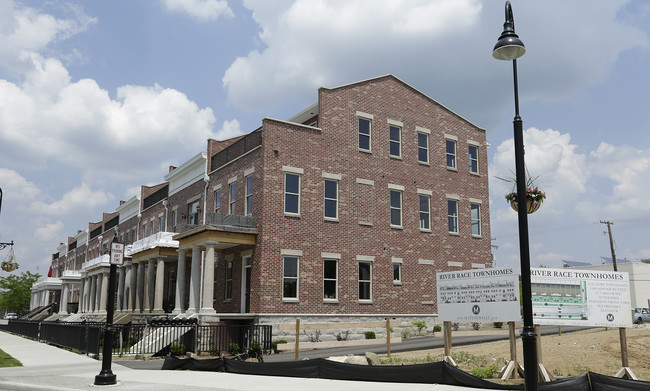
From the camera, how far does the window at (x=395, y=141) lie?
31.8m

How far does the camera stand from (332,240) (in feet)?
92.4

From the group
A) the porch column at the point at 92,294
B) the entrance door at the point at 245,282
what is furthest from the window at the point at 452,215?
the porch column at the point at 92,294

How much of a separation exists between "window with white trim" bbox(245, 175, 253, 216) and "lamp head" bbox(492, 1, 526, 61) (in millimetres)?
20098

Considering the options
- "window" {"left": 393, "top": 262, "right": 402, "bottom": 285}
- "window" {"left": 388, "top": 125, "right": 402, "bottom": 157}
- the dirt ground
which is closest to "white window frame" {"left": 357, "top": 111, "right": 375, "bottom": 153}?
"window" {"left": 388, "top": 125, "right": 402, "bottom": 157}

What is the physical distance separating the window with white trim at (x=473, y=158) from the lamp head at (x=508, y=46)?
2716cm

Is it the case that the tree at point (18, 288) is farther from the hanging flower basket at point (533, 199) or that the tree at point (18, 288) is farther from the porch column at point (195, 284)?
the hanging flower basket at point (533, 199)

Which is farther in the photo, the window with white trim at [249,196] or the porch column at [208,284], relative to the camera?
the window with white trim at [249,196]

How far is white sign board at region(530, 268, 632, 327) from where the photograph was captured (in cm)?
1215

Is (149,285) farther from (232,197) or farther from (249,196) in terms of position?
(249,196)

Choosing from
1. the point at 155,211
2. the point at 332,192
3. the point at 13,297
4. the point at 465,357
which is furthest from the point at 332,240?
the point at 13,297

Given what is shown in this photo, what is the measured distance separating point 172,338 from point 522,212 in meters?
18.4

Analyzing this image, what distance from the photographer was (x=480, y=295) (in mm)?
12969

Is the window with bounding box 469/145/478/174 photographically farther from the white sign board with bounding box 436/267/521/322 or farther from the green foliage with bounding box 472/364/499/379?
the green foliage with bounding box 472/364/499/379

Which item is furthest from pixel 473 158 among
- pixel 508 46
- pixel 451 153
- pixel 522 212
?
pixel 522 212
